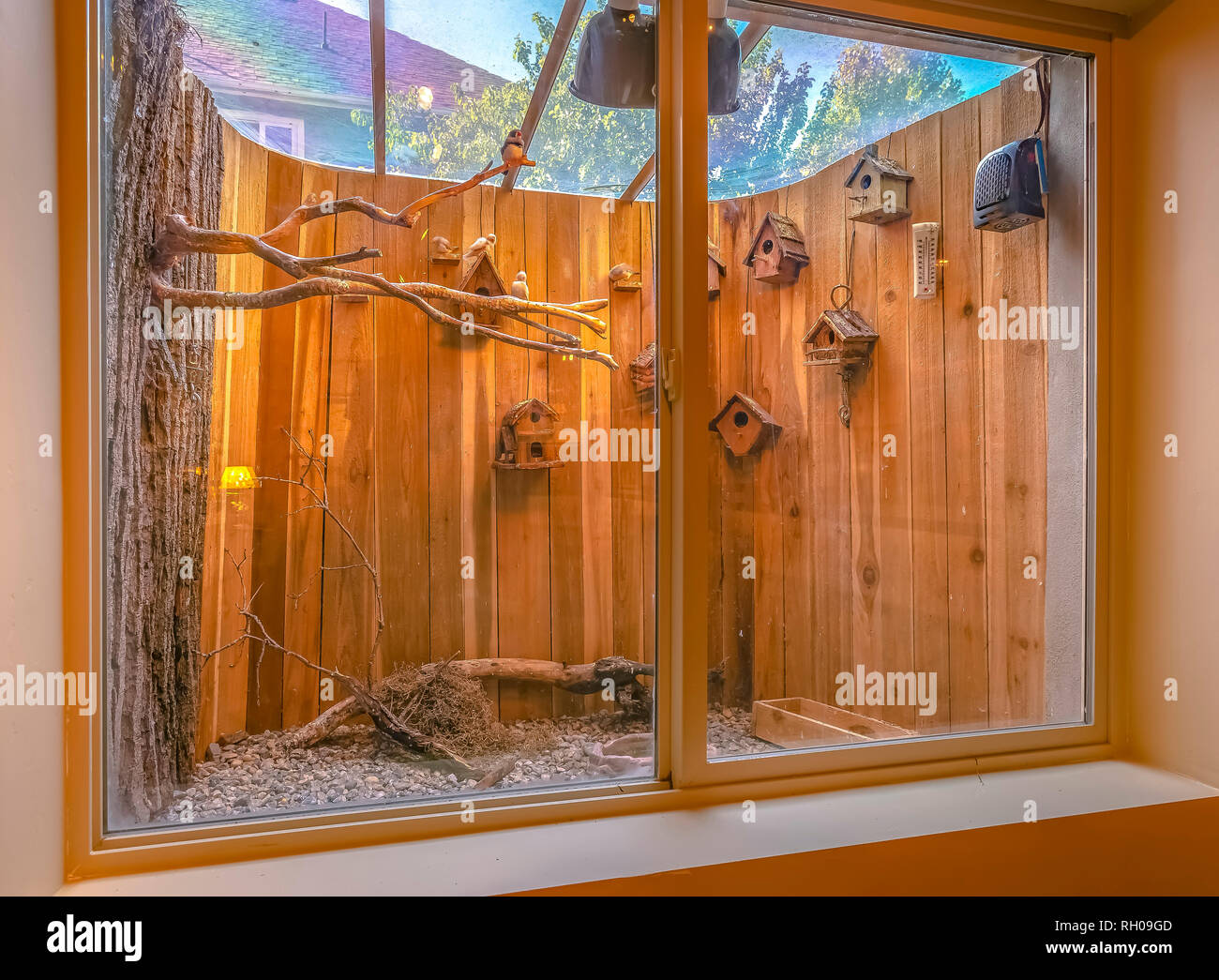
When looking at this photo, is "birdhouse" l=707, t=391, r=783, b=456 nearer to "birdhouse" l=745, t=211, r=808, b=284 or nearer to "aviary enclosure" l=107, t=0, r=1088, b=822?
"aviary enclosure" l=107, t=0, r=1088, b=822

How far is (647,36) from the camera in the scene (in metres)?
1.29

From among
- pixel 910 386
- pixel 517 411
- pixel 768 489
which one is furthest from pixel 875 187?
pixel 517 411

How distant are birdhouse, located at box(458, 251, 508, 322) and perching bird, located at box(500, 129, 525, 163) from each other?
189 mm

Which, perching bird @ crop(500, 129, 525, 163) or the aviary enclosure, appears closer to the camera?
the aviary enclosure

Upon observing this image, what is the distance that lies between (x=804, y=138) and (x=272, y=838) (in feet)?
5.33

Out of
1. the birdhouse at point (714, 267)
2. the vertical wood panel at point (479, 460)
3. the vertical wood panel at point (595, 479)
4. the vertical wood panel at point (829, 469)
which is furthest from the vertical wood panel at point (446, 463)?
the vertical wood panel at point (829, 469)

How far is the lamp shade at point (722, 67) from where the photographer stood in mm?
1292

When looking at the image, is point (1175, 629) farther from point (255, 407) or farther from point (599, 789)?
point (255, 407)

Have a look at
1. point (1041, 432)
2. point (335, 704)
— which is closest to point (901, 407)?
point (1041, 432)

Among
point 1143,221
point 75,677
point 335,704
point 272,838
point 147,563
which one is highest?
point 1143,221

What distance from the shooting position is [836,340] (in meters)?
1.59

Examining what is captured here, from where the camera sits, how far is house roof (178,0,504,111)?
1227 millimetres

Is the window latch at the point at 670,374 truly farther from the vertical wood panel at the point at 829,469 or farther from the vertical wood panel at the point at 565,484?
the vertical wood panel at the point at 829,469

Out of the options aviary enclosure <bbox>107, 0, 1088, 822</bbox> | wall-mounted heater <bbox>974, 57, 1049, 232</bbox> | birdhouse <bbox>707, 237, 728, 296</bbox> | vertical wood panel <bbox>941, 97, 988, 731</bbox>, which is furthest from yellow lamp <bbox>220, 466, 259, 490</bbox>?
wall-mounted heater <bbox>974, 57, 1049, 232</bbox>
